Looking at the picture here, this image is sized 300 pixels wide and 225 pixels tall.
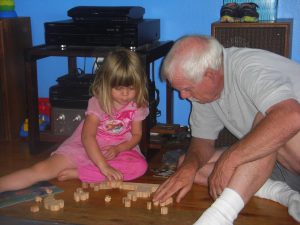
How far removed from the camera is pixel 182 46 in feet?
5.53

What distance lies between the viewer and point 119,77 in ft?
6.87

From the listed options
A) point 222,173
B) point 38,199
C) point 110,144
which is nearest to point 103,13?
point 110,144

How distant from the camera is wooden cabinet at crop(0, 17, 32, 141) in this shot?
2.77 metres

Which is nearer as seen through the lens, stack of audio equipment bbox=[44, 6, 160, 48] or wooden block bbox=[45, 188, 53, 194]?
wooden block bbox=[45, 188, 53, 194]

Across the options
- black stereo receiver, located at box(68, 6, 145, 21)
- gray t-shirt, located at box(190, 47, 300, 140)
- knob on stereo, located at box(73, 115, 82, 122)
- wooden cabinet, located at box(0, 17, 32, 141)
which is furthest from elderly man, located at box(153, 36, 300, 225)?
wooden cabinet, located at box(0, 17, 32, 141)

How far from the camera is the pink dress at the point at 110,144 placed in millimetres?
2191

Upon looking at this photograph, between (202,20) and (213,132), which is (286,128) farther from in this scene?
(202,20)

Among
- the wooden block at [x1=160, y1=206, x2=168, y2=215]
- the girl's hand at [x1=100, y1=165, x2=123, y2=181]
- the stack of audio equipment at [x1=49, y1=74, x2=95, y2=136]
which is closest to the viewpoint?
the wooden block at [x1=160, y1=206, x2=168, y2=215]

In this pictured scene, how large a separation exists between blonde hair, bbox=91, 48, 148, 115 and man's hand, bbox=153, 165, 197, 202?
46 centimetres

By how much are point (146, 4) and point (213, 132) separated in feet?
3.71

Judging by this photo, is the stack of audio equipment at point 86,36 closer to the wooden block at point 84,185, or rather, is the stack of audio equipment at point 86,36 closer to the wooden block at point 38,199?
the wooden block at point 84,185

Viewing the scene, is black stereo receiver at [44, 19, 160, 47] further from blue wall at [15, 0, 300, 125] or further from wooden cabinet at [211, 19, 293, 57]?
wooden cabinet at [211, 19, 293, 57]

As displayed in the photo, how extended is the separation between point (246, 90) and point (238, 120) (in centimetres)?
26

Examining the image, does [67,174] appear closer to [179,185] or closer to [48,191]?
[48,191]
